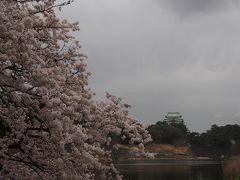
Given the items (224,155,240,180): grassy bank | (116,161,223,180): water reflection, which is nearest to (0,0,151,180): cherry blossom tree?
(224,155,240,180): grassy bank

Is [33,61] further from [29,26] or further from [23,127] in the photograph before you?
[23,127]

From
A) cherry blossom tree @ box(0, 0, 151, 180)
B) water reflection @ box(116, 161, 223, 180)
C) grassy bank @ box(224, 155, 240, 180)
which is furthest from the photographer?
water reflection @ box(116, 161, 223, 180)

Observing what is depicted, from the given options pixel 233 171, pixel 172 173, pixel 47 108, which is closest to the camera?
pixel 47 108

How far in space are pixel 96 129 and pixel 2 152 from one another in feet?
7.89

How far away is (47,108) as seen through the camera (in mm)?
10859

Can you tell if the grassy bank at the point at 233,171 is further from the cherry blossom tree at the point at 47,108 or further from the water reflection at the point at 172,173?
the cherry blossom tree at the point at 47,108

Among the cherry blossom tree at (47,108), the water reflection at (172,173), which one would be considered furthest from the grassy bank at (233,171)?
the cherry blossom tree at (47,108)

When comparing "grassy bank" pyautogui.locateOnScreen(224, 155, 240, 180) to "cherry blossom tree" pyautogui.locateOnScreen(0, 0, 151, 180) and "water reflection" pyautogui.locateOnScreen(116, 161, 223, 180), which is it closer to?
"water reflection" pyautogui.locateOnScreen(116, 161, 223, 180)

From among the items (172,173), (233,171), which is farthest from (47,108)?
(172,173)

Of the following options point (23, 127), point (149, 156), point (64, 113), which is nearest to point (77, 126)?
point (64, 113)

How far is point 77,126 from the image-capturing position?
38.2 feet

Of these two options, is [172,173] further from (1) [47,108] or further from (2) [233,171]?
(1) [47,108]

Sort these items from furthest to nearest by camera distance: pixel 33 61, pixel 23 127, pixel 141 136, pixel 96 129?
pixel 141 136
pixel 96 129
pixel 23 127
pixel 33 61

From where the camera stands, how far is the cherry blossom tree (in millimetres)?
10688
